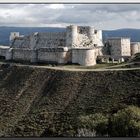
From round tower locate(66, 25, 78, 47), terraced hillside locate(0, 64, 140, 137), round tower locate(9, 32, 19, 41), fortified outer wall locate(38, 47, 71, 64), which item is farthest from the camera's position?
fortified outer wall locate(38, 47, 71, 64)

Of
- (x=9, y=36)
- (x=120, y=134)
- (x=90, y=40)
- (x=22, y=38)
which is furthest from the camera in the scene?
(x=90, y=40)

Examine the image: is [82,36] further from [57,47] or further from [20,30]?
[20,30]

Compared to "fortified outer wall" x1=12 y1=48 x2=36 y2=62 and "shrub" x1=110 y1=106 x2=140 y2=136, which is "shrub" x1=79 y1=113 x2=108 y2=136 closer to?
"shrub" x1=110 y1=106 x2=140 y2=136

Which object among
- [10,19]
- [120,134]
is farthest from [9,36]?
[120,134]

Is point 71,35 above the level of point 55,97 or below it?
above

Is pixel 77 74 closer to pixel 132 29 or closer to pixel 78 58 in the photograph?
pixel 78 58

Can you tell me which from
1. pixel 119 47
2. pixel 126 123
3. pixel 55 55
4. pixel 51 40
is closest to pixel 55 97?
pixel 55 55

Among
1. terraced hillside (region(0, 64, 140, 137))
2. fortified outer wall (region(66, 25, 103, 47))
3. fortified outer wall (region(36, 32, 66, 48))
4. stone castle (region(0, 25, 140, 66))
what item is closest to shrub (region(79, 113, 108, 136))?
terraced hillside (region(0, 64, 140, 137))
